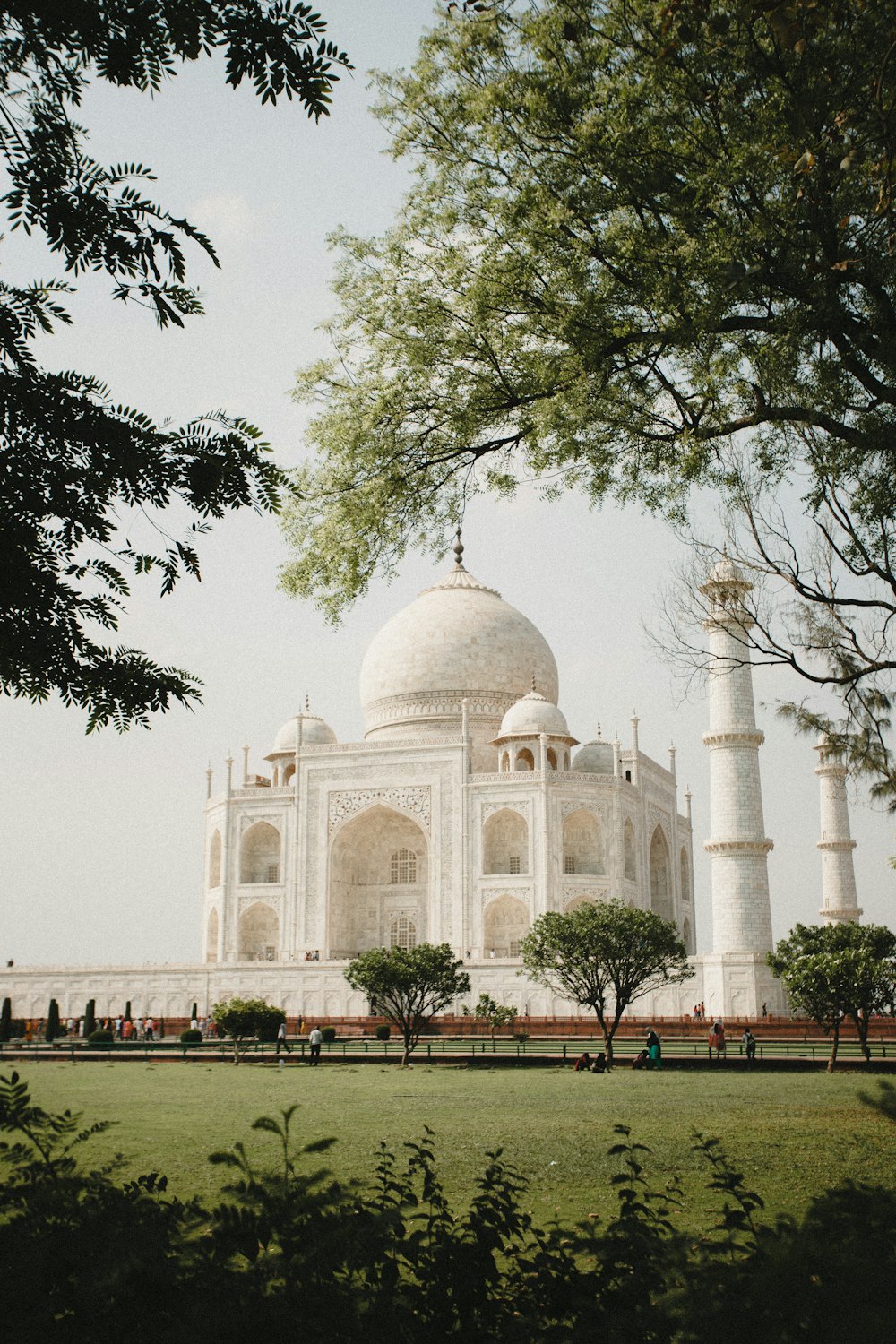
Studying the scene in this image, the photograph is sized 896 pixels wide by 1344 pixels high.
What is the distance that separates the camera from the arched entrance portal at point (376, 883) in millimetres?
34094

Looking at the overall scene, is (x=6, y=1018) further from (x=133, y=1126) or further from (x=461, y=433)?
(x=461, y=433)

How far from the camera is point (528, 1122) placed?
1017 cm

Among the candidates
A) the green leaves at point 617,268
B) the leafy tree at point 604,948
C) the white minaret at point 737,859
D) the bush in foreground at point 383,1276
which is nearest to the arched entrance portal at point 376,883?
the white minaret at point 737,859

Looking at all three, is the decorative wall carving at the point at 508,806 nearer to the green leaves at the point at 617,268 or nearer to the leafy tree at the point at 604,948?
the leafy tree at the point at 604,948

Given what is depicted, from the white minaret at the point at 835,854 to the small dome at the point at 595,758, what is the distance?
19.8ft

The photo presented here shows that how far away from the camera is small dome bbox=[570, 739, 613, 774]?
34.9 metres

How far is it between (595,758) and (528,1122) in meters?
25.2

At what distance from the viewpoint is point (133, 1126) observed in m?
9.72

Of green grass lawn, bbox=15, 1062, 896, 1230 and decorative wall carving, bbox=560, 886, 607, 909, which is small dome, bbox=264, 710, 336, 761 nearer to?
decorative wall carving, bbox=560, 886, 607, 909

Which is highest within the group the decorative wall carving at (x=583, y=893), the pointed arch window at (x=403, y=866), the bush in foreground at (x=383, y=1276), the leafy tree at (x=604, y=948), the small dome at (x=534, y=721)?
the small dome at (x=534, y=721)

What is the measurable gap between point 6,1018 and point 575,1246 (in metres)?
27.2

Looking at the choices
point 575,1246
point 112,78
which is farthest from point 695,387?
point 575,1246

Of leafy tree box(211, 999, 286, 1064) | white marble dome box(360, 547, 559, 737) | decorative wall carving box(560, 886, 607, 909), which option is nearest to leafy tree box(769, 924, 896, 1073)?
leafy tree box(211, 999, 286, 1064)

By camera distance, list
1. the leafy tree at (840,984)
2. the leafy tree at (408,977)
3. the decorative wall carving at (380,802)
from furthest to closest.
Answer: the decorative wall carving at (380,802) → the leafy tree at (408,977) → the leafy tree at (840,984)
